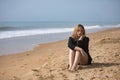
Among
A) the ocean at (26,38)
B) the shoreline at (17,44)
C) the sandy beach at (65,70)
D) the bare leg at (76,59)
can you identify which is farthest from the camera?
the ocean at (26,38)

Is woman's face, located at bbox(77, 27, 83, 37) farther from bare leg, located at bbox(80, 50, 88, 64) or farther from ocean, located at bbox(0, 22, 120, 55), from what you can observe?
ocean, located at bbox(0, 22, 120, 55)

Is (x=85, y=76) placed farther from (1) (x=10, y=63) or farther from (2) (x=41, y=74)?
(1) (x=10, y=63)

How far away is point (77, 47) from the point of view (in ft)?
21.8

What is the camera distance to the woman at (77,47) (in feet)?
21.9

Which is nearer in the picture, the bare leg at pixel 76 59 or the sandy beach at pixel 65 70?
the sandy beach at pixel 65 70

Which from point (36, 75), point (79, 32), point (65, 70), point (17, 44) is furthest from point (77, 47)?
point (17, 44)

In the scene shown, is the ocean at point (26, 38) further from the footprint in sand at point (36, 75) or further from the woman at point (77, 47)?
the woman at point (77, 47)

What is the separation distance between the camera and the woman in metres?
6.68

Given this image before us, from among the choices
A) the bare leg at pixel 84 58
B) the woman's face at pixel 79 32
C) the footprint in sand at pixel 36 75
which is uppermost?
the woman's face at pixel 79 32

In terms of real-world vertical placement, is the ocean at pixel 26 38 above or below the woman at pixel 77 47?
below

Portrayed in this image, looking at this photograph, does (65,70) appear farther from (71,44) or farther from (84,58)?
(71,44)

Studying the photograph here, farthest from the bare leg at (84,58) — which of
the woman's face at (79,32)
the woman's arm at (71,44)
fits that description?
the woman's face at (79,32)

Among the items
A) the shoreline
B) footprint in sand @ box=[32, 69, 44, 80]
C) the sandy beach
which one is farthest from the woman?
the shoreline

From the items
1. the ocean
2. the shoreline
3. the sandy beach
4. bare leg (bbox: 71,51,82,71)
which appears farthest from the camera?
the ocean
